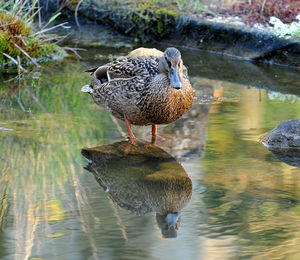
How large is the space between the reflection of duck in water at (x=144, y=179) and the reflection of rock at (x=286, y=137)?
1.03 meters

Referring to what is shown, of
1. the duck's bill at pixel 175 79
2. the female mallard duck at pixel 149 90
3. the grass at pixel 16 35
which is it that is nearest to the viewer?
the duck's bill at pixel 175 79

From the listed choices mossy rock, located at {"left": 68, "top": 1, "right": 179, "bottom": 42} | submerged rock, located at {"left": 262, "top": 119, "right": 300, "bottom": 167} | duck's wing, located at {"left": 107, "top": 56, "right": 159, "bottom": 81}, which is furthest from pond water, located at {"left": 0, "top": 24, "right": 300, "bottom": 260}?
mossy rock, located at {"left": 68, "top": 1, "right": 179, "bottom": 42}

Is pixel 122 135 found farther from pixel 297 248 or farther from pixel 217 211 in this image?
pixel 297 248

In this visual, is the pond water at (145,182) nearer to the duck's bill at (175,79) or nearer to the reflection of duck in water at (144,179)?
the reflection of duck in water at (144,179)

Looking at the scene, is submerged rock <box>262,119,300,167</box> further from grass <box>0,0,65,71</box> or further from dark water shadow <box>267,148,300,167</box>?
grass <box>0,0,65,71</box>

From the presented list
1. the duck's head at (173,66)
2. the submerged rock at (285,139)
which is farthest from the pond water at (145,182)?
the duck's head at (173,66)

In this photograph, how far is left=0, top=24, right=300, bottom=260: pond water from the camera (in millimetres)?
Result: 3850

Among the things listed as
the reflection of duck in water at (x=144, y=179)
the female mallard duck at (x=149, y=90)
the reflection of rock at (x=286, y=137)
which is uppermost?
the female mallard duck at (x=149, y=90)

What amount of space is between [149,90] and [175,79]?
0.34 metres

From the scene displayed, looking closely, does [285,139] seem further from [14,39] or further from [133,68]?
[14,39]

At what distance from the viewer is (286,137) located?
5.67 m

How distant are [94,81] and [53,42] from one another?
174 inches

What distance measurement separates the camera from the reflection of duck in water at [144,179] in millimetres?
4379

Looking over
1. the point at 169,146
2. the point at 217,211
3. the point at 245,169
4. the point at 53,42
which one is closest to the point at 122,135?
the point at 169,146
